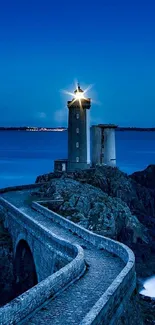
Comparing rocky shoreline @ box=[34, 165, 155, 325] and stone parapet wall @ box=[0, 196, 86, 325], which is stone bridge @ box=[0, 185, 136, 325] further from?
rocky shoreline @ box=[34, 165, 155, 325]

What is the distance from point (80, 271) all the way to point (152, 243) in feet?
59.9

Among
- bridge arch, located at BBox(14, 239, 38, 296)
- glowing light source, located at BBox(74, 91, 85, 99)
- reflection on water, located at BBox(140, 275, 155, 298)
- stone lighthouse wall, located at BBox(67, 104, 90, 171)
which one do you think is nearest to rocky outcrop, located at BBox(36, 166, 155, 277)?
reflection on water, located at BBox(140, 275, 155, 298)

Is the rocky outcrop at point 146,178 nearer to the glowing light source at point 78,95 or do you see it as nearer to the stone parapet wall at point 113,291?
the glowing light source at point 78,95

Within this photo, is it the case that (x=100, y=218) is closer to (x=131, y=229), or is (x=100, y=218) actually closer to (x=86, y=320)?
(x=131, y=229)

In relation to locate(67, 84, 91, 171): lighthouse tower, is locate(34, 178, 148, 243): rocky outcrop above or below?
below

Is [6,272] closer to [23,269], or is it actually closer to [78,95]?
[23,269]

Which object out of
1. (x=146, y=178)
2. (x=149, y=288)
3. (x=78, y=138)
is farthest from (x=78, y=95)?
(x=149, y=288)

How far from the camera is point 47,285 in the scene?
1247cm

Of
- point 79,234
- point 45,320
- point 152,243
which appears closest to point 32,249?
point 79,234

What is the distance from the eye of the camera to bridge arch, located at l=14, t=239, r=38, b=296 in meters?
23.5

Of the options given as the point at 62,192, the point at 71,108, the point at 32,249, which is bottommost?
the point at 32,249

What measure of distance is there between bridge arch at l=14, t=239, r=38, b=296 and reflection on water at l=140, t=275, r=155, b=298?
7.69 m

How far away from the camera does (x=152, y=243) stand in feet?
105

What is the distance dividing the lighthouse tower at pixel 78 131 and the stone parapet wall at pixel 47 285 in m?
24.7
